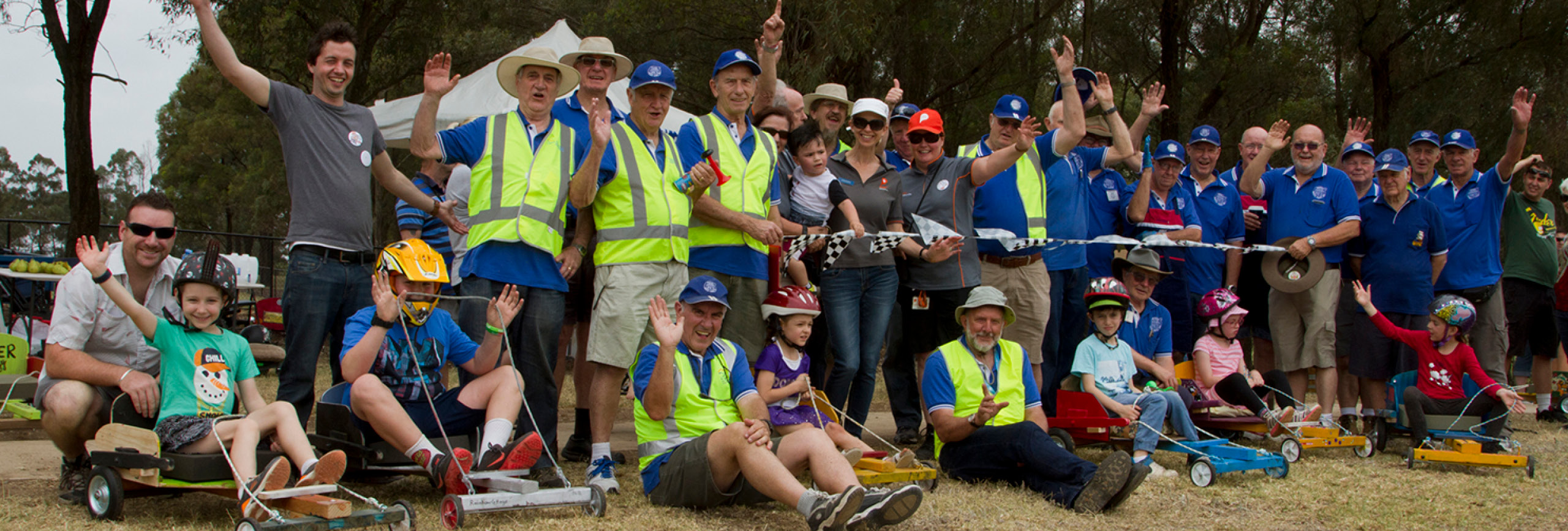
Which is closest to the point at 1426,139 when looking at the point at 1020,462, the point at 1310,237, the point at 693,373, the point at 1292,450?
the point at 1310,237

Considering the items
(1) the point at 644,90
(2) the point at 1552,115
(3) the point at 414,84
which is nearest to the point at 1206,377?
(1) the point at 644,90

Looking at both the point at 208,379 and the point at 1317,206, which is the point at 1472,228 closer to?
the point at 1317,206

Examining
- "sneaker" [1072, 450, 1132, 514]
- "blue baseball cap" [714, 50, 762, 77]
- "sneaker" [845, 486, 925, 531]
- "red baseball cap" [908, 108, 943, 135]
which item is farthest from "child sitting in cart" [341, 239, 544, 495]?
"red baseball cap" [908, 108, 943, 135]

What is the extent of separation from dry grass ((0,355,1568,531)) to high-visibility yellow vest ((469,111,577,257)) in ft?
3.89

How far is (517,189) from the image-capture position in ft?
16.4

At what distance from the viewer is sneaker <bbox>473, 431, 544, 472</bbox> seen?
432 centimetres

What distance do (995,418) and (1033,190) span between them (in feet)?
5.85

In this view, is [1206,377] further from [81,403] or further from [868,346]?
[81,403]

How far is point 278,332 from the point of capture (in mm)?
12250

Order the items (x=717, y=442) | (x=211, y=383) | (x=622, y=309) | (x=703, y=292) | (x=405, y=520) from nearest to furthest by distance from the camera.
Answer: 1. (x=405, y=520)
2. (x=717, y=442)
3. (x=211, y=383)
4. (x=703, y=292)
5. (x=622, y=309)

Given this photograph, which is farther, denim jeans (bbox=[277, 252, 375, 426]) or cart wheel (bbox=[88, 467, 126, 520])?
denim jeans (bbox=[277, 252, 375, 426])

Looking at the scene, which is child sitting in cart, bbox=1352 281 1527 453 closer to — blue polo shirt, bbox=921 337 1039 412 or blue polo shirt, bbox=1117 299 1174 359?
blue polo shirt, bbox=1117 299 1174 359

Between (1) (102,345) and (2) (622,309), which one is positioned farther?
(2) (622,309)

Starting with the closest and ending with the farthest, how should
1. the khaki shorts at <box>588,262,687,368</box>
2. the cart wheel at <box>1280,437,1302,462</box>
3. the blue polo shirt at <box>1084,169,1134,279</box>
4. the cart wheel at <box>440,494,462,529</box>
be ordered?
the cart wheel at <box>440,494,462,529</box>
the khaki shorts at <box>588,262,687,368</box>
the cart wheel at <box>1280,437,1302,462</box>
the blue polo shirt at <box>1084,169,1134,279</box>
